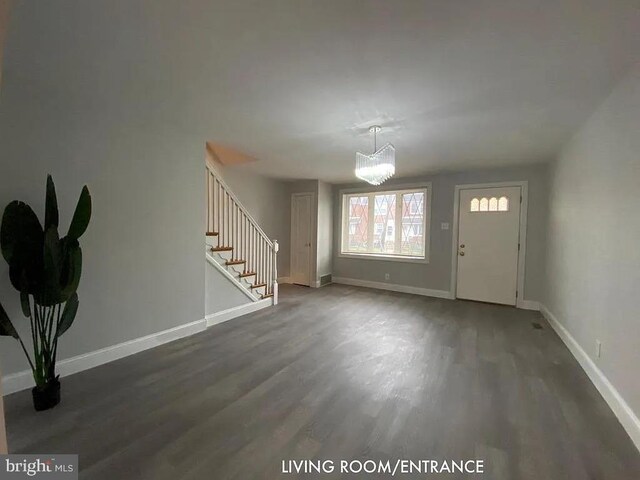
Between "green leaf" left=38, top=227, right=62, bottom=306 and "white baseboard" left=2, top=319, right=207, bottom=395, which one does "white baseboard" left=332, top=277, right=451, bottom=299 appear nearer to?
"white baseboard" left=2, top=319, right=207, bottom=395

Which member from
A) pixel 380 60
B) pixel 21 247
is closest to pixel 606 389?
pixel 380 60

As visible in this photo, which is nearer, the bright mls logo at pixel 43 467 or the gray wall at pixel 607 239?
the bright mls logo at pixel 43 467

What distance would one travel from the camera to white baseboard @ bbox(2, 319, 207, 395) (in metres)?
2.04

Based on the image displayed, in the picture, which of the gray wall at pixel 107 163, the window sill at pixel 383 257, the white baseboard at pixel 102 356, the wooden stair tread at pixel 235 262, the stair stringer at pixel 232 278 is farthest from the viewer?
the window sill at pixel 383 257

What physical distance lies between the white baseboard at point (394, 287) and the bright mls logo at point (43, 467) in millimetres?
4990

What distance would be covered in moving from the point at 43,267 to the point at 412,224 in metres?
5.19

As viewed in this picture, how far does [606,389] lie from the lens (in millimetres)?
2029

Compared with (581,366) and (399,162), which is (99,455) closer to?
(581,366)

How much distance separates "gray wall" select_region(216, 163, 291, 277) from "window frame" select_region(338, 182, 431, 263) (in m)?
1.23

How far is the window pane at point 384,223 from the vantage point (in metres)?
5.71

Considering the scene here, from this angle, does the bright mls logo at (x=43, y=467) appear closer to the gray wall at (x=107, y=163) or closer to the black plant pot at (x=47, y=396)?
the black plant pot at (x=47, y=396)

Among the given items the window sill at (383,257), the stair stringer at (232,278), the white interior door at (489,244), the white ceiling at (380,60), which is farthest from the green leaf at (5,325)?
the white interior door at (489,244)

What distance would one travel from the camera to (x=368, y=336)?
3.20 meters

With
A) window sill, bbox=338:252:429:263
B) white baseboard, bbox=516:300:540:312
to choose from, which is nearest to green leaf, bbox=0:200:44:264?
window sill, bbox=338:252:429:263
